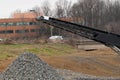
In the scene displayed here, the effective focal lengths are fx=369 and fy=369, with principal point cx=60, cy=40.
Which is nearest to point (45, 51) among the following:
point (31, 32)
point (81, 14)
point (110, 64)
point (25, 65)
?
point (110, 64)

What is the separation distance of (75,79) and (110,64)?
14.3 m

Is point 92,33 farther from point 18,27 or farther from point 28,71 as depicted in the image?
point 18,27

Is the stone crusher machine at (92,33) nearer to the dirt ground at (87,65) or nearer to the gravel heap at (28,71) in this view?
the gravel heap at (28,71)

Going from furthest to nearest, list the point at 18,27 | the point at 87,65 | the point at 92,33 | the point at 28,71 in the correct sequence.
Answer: the point at 18,27 → the point at 87,65 → the point at 92,33 → the point at 28,71

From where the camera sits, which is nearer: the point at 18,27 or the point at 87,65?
the point at 87,65

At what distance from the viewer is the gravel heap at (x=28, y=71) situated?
19.2 metres

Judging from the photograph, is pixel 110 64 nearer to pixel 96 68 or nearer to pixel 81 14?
pixel 96 68

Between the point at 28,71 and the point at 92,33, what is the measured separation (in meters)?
4.17

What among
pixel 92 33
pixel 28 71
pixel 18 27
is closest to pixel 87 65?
pixel 92 33

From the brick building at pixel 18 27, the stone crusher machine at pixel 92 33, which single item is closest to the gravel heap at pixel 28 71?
the stone crusher machine at pixel 92 33

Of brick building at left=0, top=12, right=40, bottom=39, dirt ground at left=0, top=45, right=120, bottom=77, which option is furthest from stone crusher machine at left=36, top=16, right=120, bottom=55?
brick building at left=0, top=12, right=40, bottom=39

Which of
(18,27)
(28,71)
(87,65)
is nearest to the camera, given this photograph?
(28,71)

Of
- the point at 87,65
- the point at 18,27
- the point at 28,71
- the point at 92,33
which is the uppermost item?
the point at 92,33

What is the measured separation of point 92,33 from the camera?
20594mm
